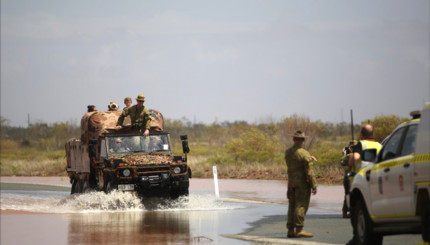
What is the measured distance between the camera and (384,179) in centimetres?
1216

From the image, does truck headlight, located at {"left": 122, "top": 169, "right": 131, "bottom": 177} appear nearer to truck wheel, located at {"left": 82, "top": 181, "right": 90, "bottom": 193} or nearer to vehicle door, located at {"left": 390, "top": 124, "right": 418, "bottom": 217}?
truck wheel, located at {"left": 82, "top": 181, "right": 90, "bottom": 193}

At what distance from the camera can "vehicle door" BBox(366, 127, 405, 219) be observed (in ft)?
39.3

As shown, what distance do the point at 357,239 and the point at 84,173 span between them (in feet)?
53.6

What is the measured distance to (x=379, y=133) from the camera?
5909cm

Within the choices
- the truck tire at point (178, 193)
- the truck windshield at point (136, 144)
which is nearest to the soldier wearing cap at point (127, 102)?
the truck windshield at point (136, 144)

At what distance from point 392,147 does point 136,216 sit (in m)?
10.5

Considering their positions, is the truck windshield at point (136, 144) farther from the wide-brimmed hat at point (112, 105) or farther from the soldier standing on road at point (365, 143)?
the soldier standing on road at point (365, 143)

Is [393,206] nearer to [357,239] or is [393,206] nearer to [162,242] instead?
[357,239]

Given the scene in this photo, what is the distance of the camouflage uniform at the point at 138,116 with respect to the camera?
2597cm

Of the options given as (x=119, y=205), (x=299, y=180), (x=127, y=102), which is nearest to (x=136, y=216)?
(x=119, y=205)

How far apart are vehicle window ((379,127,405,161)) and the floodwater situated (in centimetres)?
397

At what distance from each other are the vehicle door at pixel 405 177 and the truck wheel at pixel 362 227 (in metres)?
1.10

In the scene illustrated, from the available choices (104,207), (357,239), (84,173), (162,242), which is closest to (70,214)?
(104,207)

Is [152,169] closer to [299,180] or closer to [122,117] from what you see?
[122,117]
